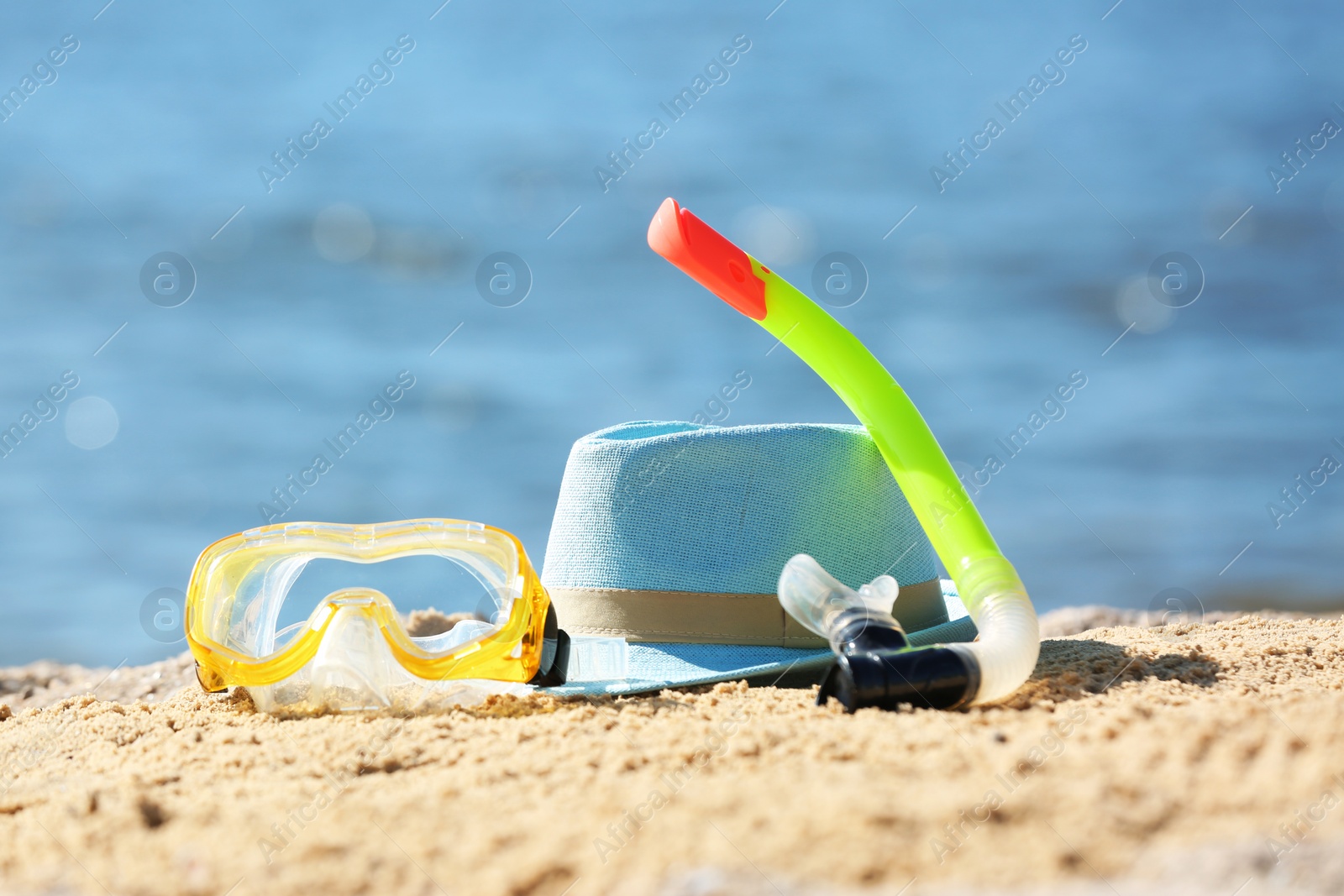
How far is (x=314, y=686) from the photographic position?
2787 mm

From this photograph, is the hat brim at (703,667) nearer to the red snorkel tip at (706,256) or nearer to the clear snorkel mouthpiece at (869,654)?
the clear snorkel mouthpiece at (869,654)

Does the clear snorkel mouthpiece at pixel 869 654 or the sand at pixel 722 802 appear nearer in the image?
the sand at pixel 722 802

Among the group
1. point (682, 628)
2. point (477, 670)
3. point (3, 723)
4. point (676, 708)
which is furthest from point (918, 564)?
point (3, 723)

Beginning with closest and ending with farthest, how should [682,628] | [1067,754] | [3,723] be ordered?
1. [1067,754]
2. [682,628]
3. [3,723]

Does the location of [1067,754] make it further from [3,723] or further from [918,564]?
[3,723]

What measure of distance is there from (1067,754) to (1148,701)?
2.12 ft

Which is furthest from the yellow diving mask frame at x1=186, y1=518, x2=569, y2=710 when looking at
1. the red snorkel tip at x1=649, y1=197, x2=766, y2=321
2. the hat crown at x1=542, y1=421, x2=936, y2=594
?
the red snorkel tip at x1=649, y1=197, x2=766, y2=321

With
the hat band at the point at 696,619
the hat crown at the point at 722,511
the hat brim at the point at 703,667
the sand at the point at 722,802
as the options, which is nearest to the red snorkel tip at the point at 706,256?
the hat crown at the point at 722,511

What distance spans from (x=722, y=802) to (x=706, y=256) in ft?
5.83

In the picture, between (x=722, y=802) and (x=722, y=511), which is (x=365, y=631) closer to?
(x=722, y=511)

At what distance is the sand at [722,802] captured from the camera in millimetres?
1445

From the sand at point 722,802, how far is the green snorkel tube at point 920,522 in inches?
3.7

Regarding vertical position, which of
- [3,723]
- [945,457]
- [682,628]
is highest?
[945,457]

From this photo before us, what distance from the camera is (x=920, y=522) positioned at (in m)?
3.13
